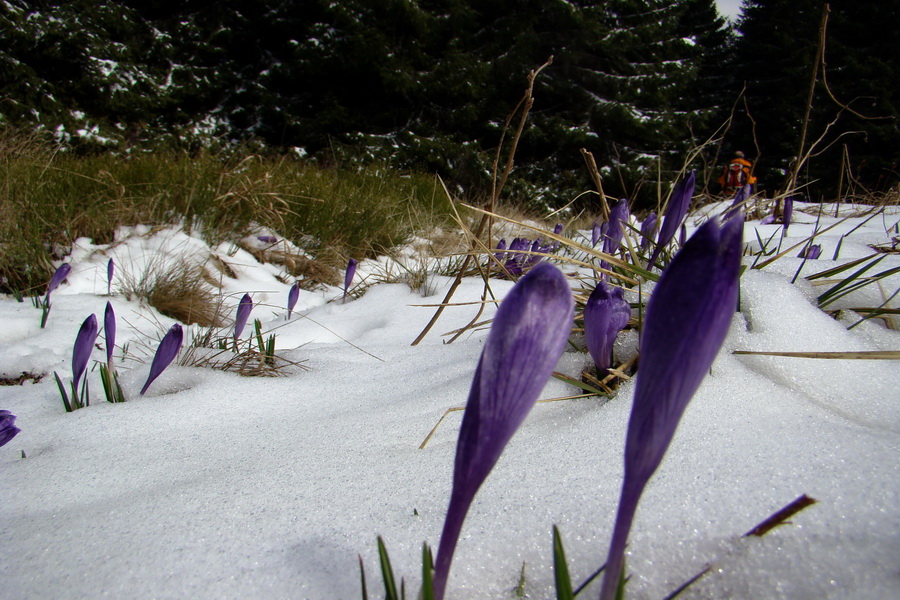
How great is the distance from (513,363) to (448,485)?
1.10ft

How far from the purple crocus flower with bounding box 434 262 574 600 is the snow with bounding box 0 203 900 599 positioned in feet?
0.62

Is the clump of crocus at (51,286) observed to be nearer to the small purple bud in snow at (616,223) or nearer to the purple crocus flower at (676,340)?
the small purple bud in snow at (616,223)

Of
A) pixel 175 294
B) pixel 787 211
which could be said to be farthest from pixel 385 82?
pixel 787 211

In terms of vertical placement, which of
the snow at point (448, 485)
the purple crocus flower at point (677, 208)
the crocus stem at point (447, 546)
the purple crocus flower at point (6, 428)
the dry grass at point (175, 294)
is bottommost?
the dry grass at point (175, 294)

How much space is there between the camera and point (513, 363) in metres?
0.33

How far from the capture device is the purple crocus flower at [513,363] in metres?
0.32

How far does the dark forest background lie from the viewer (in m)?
11.1

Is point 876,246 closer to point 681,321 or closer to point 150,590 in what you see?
point 681,321

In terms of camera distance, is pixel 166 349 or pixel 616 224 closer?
pixel 166 349

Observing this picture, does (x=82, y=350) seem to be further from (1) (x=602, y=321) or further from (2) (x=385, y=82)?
(2) (x=385, y=82)

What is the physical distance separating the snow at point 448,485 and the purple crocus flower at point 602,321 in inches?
3.0

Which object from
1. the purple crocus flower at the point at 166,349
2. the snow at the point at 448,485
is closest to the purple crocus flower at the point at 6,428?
the snow at the point at 448,485

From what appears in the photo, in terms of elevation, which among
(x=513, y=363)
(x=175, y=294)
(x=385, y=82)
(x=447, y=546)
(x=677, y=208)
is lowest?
(x=175, y=294)

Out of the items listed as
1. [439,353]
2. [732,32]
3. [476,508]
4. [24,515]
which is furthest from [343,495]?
[732,32]
